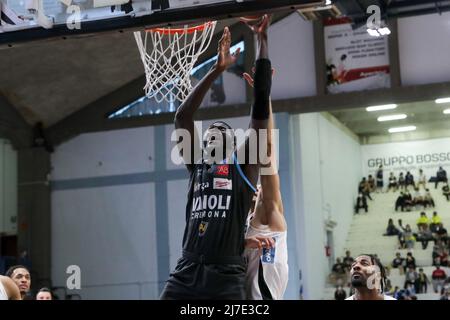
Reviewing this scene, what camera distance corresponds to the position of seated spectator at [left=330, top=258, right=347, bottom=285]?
2602 cm

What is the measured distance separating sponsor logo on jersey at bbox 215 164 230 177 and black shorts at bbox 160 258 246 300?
1.97 ft

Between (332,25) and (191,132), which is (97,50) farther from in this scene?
(191,132)

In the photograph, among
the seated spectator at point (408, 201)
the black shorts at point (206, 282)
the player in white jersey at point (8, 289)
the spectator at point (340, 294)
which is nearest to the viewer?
the black shorts at point (206, 282)

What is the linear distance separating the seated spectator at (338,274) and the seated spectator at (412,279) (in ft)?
6.50

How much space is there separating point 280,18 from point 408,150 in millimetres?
11555

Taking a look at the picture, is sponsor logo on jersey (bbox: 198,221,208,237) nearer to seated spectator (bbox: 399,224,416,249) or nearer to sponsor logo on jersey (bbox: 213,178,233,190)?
sponsor logo on jersey (bbox: 213,178,233,190)

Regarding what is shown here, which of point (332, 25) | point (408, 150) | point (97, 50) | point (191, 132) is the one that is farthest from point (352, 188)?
point (191, 132)

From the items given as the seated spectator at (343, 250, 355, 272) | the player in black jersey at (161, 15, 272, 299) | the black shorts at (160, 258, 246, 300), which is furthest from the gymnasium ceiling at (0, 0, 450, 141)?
the black shorts at (160, 258, 246, 300)

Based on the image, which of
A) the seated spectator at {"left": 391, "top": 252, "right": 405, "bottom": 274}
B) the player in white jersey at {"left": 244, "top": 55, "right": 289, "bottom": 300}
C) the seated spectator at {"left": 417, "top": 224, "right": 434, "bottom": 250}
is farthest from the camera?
the seated spectator at {"left": 417, "top": 224, "right": 434, "bottom": 250}

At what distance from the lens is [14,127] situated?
24.9 metres

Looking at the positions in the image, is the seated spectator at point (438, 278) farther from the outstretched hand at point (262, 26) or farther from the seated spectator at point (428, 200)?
the outstretched hand at point (262, 26)

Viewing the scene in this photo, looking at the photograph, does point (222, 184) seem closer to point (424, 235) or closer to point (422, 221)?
point (424, 235)

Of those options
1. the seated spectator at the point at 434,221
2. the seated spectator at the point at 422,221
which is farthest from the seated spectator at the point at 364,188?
the seated spectator at the point at 434,221

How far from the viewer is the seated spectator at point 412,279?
2497cm
